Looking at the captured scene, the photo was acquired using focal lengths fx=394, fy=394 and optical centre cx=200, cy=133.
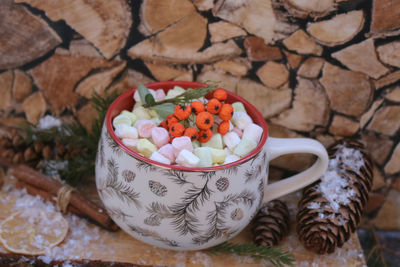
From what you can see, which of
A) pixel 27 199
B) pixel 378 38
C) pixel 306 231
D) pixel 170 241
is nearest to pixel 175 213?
pixel 170 241

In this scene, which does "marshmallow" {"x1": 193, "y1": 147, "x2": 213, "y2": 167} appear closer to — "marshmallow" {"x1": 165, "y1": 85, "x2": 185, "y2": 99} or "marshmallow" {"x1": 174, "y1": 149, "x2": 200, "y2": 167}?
"marshmallow" {"x1": 174, "y1": 149, "x2": 200, "y2": 167}

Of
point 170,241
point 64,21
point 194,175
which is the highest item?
point 64,21

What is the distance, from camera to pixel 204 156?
0.77 m

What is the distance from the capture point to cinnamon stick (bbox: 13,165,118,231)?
0.99 m

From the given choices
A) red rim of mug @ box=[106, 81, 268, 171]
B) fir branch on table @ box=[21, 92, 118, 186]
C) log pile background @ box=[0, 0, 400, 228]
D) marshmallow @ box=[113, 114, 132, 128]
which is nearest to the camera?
red rim of mug @ box=[106, 81, 268, 171]

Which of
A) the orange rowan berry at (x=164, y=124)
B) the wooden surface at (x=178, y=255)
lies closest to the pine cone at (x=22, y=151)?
the wooden surface at (x=178, y=255)

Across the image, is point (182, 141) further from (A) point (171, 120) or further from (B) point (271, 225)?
(B) point (271, 225)

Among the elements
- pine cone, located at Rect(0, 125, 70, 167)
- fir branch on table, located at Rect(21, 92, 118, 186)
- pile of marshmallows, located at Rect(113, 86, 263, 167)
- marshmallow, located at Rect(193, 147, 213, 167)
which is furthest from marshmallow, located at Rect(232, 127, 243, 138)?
pine cone, located at Rect(0, 125, 70, 167)

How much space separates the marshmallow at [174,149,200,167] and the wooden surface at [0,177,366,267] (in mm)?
304

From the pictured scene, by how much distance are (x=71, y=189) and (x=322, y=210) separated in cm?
63

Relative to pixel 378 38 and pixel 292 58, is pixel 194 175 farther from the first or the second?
pixel 378 38

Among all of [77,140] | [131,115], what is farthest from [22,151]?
[131,115]

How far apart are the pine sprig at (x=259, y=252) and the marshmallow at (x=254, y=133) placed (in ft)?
0.87

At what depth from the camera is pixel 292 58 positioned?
1.00m
